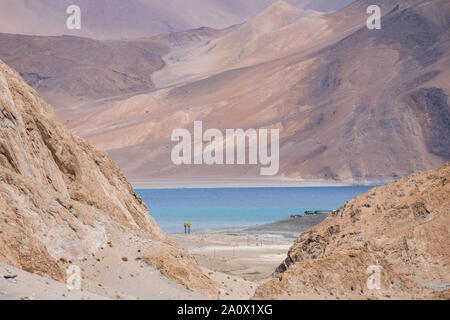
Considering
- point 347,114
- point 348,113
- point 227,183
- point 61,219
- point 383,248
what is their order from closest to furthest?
point 61,219 → point 383,248 → point 227,183 → point 347,114 → point 348,113

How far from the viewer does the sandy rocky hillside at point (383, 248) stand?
13.7m

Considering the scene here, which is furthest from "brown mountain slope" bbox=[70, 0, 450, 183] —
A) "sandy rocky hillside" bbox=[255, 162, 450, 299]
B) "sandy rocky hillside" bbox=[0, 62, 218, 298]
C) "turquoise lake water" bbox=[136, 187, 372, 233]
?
"sandy rocky hillside" bbox=[0, 62, 218, 298]

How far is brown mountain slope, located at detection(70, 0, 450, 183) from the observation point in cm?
14971

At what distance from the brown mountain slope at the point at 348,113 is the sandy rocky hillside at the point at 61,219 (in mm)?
127375

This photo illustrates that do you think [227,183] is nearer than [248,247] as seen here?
No

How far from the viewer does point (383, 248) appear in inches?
696

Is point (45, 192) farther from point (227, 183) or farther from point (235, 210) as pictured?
point (227, 183)

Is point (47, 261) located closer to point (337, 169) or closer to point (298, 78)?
point (337, 169)

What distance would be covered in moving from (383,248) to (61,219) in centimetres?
717

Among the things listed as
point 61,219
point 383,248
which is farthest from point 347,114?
point 61,219

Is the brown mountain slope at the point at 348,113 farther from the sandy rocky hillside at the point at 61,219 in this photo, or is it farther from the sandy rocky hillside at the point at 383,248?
the sandy rocky hillside at the point at 61,219

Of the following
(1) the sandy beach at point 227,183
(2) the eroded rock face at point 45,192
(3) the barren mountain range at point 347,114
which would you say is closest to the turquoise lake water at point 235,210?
(1) the sandy beach at point 227,183

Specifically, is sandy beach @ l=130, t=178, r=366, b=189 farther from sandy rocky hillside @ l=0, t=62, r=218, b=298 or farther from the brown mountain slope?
sandy rocky hillside @ l=0, t=62, r=218, b=298

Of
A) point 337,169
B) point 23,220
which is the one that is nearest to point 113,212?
point 23,220
